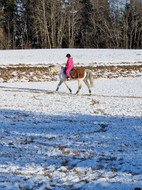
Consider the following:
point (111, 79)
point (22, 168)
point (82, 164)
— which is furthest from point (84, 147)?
point (111, 79)

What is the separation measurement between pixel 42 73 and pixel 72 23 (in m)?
33.6

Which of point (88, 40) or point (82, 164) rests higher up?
point (88, 40)

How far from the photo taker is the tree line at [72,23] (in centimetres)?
5484

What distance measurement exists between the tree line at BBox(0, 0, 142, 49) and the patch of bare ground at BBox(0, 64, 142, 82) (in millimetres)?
29434

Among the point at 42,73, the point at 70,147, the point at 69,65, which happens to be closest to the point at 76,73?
the point at 69,65

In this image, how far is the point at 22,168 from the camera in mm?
4371

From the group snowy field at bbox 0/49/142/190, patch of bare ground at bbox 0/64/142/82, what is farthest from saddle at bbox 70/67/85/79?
patch of bare ground at bbox 0/64/142/82

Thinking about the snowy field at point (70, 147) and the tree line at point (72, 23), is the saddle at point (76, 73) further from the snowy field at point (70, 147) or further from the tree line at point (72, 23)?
the tree line at point (72, 23)

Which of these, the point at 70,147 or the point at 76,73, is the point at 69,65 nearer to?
the point at 76,73

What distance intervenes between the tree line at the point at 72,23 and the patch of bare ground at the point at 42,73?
29.4m

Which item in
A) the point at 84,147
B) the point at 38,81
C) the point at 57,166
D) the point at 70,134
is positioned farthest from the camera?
the point at 38,81

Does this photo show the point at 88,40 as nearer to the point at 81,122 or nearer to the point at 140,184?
the point at 81,122

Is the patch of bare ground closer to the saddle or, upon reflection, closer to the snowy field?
the saddle

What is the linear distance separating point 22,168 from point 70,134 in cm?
234
